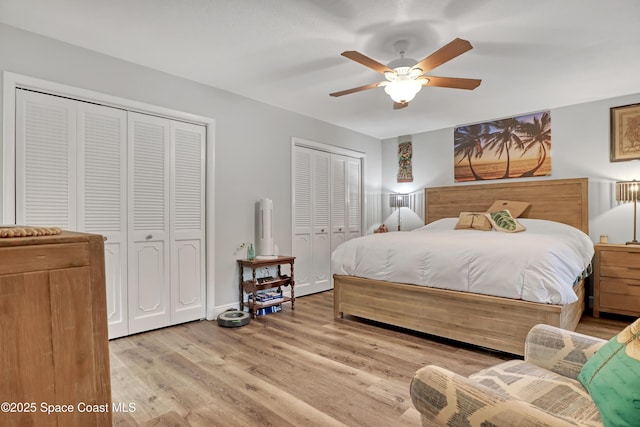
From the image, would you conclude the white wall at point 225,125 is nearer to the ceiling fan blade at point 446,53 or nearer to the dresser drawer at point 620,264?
the ceiling fan blade at point 446,53

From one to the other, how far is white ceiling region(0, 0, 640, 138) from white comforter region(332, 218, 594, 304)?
1.58m

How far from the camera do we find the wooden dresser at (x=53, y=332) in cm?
86

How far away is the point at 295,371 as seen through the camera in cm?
235

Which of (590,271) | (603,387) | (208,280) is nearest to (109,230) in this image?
Result: (208,280)

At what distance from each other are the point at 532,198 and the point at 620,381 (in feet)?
13.3

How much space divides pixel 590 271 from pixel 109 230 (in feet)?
16.1

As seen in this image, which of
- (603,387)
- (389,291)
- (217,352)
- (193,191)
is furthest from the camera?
(193,191)

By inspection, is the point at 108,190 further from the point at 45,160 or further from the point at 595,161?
the point at 595,161

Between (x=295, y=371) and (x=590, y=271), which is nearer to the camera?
(x=295, y=371)

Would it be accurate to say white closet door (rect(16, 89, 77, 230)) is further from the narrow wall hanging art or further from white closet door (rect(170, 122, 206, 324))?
the narrow wall hanging art

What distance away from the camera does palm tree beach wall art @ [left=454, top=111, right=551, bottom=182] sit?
14.3ft

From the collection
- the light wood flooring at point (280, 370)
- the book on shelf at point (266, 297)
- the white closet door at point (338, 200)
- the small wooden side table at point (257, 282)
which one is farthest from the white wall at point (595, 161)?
the book on shelf at point (266, 297)

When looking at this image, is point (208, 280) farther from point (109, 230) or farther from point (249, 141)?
point (249, 141)

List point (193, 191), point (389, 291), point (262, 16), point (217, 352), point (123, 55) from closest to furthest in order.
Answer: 1. point (262, 16)
2. point (217, 352)
3. point (123, 55)
4. point (389, 291)
5. point (193, 191)
